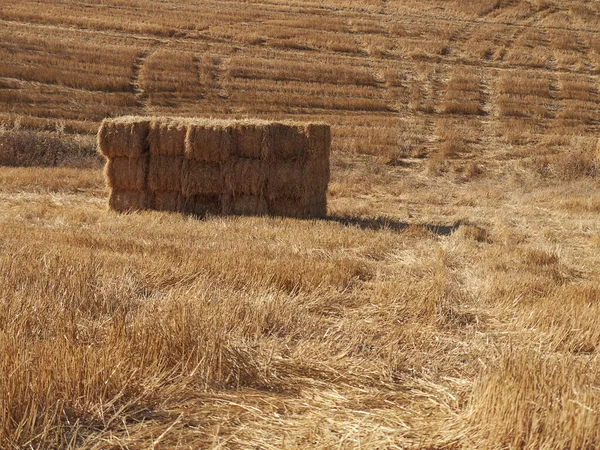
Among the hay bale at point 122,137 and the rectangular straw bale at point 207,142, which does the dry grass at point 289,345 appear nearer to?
the rectangular straw bale at point 207,142

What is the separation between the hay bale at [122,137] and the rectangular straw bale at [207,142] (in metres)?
0.97

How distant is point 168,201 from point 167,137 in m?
1.24

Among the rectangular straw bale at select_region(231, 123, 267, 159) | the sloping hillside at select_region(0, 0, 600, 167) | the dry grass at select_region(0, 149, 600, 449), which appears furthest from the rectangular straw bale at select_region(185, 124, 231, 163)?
the sloping hillside at select_region(0, 0, 600, 167)

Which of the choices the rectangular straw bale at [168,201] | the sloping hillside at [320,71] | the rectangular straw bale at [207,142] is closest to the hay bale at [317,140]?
the rectangular straw bale at [207,142]

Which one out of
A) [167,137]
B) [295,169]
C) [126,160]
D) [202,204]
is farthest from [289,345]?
[126,160]

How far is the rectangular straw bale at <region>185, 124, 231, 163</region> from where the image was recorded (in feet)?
42.1

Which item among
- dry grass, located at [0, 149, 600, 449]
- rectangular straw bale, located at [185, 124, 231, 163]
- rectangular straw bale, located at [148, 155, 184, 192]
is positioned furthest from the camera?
rectangular straw bale, located at [148, 155, 184, 192]

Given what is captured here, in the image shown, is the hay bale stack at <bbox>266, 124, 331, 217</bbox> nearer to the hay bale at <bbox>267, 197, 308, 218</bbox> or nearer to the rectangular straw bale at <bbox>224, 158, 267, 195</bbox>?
the hay bale at <bbox>267, 197, 308, 218</bbox>

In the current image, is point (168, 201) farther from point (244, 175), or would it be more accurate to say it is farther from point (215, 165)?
point (244, 175)

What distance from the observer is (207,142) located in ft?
42.1

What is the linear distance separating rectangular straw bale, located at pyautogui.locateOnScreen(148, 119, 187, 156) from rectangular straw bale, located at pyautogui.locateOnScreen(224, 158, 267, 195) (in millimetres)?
999

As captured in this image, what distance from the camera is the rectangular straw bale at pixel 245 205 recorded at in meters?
13.0

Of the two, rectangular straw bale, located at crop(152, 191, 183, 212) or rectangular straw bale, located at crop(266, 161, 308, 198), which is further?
rectangular straw bale, located at crop(152, 191, 183, 212)

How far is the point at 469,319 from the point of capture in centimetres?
489
